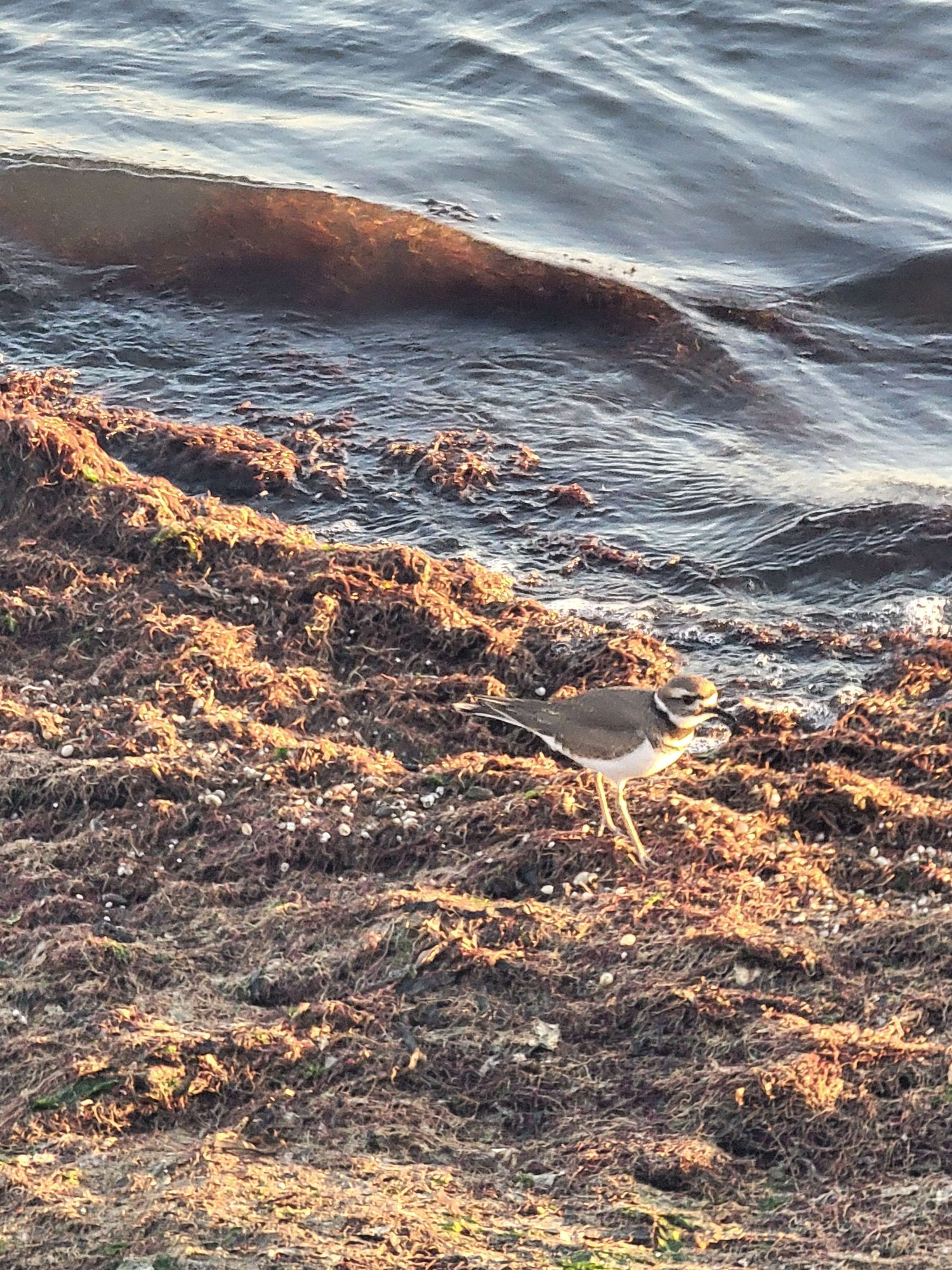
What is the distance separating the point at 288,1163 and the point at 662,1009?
1.30m

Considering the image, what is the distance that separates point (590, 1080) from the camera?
434cm

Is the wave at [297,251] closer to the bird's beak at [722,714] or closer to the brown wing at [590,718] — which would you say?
the bird's beak at [722,714]

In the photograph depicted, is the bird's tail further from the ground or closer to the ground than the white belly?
closer to the ground

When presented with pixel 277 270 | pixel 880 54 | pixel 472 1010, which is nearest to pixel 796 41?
pixel 880 54

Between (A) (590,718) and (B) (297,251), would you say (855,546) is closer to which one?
(A) (590,718)

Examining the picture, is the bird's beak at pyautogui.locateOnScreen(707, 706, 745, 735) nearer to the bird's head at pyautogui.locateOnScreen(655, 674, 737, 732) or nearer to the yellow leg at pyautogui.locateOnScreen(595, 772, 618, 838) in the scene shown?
the bird's head at pyautogui.locateOnScreen(655, 674, 737, 732)

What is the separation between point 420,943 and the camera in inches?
189

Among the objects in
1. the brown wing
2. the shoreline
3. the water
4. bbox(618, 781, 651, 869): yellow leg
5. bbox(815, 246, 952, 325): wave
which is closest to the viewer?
the shoreline

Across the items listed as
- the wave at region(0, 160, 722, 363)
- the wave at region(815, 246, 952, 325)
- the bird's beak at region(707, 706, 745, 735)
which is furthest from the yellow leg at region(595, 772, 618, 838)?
the wave at region(815, 246, 952, 325)

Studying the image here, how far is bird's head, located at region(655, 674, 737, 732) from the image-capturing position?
559 cm

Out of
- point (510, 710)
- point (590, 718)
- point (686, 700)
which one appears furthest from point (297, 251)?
point (686, 700)

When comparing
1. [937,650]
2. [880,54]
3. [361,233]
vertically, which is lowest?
[937,650]

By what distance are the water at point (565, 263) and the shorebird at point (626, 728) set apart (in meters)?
1.85

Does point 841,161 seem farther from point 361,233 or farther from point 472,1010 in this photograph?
point 472,1010
